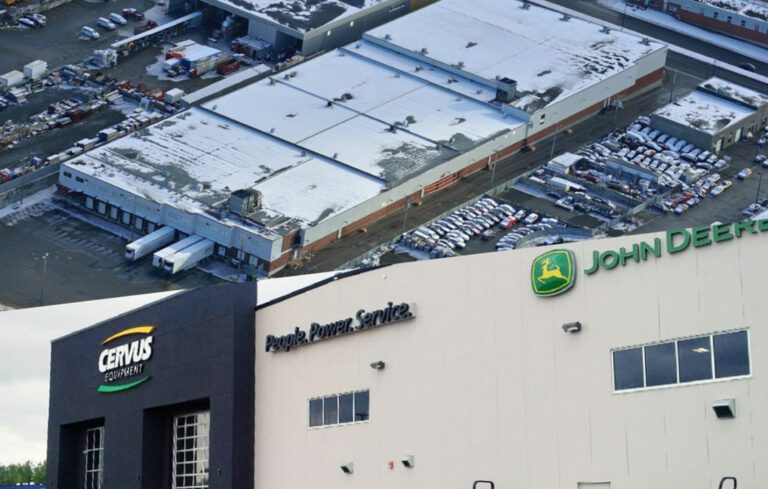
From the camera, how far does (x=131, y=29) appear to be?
147 m

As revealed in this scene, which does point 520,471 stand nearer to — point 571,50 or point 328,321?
point 328,321

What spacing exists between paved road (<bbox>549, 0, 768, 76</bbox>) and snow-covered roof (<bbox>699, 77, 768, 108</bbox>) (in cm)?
657

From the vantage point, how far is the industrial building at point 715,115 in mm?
132375

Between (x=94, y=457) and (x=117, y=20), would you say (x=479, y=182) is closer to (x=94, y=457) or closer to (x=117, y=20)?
(x=117, y=20)

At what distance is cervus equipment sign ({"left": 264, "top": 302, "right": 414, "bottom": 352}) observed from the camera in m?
57.4

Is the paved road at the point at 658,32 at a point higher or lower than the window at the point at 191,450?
higher

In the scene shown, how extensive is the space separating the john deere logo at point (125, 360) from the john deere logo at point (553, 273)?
74.0 feet

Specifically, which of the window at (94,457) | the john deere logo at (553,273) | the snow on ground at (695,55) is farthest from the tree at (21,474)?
the snow on ground at (695,55)

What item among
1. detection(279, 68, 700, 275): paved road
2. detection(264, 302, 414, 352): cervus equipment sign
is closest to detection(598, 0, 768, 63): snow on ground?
detection(279, 68, 700, 275): paved road

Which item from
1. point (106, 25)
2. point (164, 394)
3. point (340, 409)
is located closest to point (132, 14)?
point (106, 25)

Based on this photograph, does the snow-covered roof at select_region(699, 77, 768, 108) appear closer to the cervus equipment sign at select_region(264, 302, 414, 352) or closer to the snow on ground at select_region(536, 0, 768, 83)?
the snow on ground at select_region(536, 0, 768, 83)

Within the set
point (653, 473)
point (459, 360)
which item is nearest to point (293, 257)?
point (459, 360)

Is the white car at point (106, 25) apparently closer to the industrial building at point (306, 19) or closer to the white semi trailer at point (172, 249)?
the industrial building at point (306, 19)

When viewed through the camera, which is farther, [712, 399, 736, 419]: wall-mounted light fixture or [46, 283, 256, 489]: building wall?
[46, 283, 256, 489]: building wall
